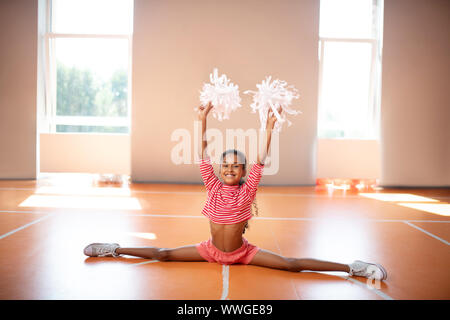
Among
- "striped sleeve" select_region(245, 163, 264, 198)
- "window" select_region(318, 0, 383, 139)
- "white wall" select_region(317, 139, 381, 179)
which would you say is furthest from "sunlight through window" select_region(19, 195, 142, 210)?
"window" select_region(318, 0, 383, 139)

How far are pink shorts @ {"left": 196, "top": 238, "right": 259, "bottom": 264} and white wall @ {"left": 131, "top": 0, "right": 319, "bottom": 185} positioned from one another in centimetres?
386

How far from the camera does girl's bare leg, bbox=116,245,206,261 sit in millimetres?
2205

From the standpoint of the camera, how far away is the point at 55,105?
6453 millimetres

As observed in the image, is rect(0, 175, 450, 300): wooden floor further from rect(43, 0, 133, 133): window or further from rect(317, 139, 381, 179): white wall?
rect(43, 0, 133, 133): window

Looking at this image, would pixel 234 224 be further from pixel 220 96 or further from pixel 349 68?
pixel 349 68

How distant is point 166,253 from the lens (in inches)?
87.0

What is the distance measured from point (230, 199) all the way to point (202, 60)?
4292 millimetres

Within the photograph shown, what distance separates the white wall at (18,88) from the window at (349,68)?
4896 mm

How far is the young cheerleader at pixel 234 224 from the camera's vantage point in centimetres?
206

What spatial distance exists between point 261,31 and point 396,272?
472cm

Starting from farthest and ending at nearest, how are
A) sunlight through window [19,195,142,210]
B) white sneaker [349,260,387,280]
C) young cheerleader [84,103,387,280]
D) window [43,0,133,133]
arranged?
window [43,0,133,133] → sunlight through window [19,195,142,210] → young cheerleader [84,103,387,280] → white sneaker [349,260,387,280]

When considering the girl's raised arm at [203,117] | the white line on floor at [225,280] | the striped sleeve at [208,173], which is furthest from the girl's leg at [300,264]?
the girl's raised arm at [203,117]
